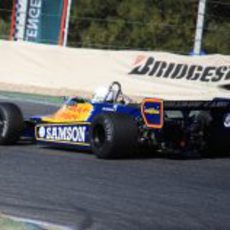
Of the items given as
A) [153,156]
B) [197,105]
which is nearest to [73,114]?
[153,156]

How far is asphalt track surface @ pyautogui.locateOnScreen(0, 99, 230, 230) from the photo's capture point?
22.9 ft

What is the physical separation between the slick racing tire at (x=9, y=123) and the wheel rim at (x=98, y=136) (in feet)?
4.85

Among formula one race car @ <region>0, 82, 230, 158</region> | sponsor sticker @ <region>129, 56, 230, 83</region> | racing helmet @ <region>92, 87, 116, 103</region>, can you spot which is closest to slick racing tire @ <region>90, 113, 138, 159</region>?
formula one race car @ <region>0, 82, 230, 158</region>

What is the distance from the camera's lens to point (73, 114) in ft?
37.6

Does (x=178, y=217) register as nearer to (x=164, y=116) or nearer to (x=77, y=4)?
(x=164, y=116)

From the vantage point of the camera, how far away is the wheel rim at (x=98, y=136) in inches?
418

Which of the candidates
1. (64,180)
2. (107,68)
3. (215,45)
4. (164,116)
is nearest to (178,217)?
(64,180)

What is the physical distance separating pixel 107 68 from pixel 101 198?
15.0 metres

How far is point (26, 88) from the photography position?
23.0 metres

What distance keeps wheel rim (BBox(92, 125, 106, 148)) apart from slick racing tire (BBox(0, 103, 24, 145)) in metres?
1.48

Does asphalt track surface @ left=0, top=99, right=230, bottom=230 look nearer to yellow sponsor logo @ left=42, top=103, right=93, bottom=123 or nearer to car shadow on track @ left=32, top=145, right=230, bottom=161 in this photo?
car shadow on track @ left=32, top=145, right=230, bottom=161

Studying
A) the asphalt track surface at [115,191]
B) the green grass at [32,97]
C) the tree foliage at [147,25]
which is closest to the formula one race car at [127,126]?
the asphalt track surface at [115,191]

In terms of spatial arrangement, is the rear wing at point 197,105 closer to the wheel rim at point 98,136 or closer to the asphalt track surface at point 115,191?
the asphalt track surface at point 115,191

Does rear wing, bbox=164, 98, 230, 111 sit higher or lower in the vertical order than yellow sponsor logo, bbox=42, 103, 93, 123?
higher
